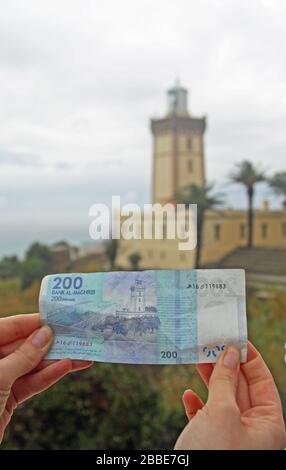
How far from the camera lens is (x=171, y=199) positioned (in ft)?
12.9

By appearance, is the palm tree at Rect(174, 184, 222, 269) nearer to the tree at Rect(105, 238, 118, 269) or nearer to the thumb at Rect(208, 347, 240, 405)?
the tree at Rect(105, 238, 118, 269)

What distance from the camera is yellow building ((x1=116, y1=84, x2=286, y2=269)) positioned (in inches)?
147

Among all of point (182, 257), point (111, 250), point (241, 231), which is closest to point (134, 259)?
point (111, 250)

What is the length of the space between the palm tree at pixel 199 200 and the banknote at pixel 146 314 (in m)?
3.07

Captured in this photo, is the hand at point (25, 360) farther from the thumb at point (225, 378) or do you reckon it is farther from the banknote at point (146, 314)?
the thumb at point (225, 378)

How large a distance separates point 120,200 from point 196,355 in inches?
112

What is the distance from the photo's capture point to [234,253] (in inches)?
154

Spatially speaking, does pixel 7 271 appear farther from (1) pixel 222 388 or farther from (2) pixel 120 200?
(1) pixel 222 388

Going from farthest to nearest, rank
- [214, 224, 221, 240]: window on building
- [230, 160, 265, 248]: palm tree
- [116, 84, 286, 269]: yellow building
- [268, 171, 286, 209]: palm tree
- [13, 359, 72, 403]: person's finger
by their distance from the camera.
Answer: [214, 224, 221, 240]: window on building → [116, 84, 286, 269]: yellow building → [230, 160, 265, 248]: palm tree → [268, 171, 286, 209]: palm tree → [13, 359, 72, 403]: person's finger

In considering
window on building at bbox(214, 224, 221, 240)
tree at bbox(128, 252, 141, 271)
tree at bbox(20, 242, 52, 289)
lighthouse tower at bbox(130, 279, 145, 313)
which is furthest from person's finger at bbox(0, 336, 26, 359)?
window on building at bbox(214, 224, 221, 240)

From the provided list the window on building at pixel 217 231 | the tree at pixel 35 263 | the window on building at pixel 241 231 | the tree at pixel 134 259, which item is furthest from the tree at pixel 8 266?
the window on building at pixel 241 231

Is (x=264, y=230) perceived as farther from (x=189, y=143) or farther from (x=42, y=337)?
(x=42, y=337)

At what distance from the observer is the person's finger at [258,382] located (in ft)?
1.46

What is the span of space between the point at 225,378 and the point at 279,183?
319cm
